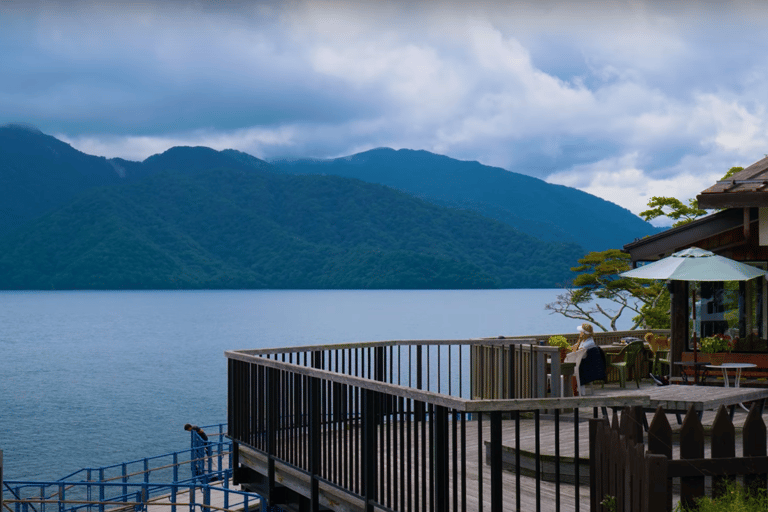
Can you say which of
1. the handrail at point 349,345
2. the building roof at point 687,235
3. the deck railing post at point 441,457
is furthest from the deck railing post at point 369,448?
the building roof at point 687,235

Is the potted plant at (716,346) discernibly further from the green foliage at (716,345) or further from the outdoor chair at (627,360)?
the outdoor chair at (627,360)

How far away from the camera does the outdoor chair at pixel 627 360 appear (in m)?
15.5

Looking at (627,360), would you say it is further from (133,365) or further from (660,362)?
(133,365)

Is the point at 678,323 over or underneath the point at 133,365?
over

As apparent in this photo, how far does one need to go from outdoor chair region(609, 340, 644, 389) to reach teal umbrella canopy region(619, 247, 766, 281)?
236cm

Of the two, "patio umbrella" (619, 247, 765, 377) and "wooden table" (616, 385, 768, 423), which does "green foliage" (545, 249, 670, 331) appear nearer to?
"patio umbrella" (619, 247, 765, 377)

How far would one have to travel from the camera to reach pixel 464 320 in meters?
163

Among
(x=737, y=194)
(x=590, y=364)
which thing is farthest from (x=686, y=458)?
(x=737, y=194)

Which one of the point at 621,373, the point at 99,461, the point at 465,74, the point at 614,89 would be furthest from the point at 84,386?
the point at 465,74

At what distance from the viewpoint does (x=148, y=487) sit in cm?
2119

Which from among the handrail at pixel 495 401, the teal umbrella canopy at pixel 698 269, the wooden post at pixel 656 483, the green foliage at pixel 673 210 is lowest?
the wooden post at pixel 656 483

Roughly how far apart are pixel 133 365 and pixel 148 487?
83.1 meters

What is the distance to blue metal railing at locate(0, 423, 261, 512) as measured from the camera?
23562 millimetres

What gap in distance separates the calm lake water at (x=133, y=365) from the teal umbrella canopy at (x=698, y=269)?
42117 millimetres
